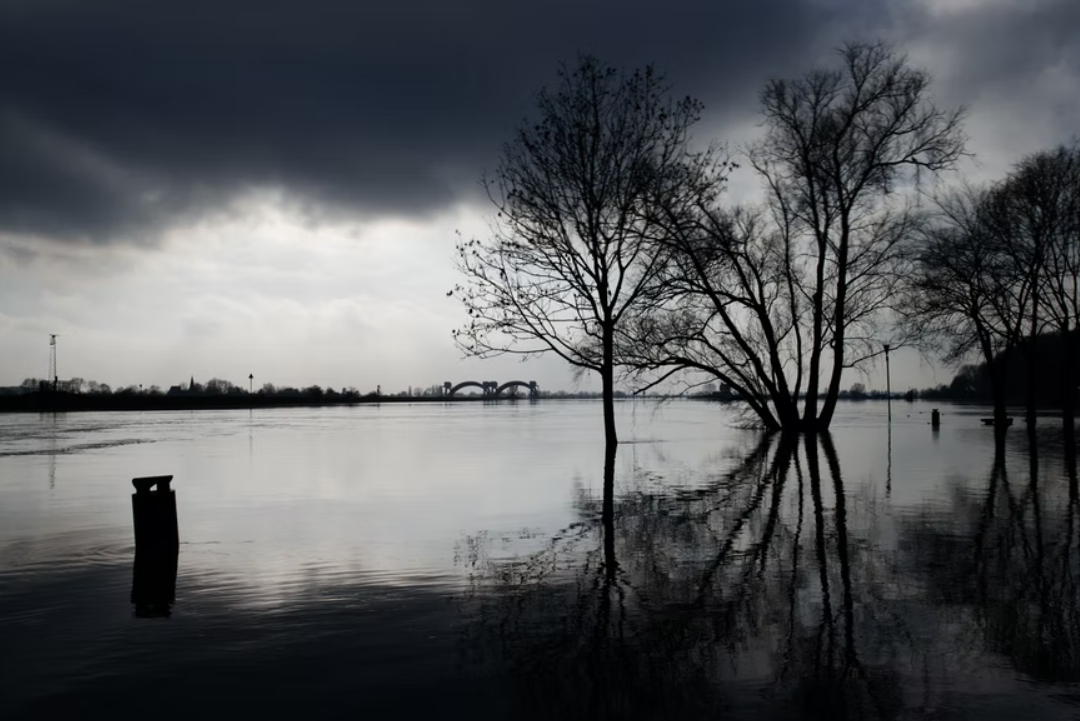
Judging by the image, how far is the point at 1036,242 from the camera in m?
44.0

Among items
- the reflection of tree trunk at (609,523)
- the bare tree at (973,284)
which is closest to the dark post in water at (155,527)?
the reflection of tree trunk at (609,523)

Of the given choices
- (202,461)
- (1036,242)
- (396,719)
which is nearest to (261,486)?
(202,461)

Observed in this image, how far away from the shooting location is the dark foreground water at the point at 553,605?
18.5ft

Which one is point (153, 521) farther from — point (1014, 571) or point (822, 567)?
point (1014, 571)

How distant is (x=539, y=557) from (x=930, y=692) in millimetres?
5638

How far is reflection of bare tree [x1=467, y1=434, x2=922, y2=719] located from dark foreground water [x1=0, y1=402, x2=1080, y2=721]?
0.10ft

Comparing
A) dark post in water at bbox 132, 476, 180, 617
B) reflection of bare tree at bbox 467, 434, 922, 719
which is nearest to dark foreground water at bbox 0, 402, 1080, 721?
reflection of bare tree at bbox 467, 434, 922, 719

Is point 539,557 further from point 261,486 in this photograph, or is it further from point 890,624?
point 261,486

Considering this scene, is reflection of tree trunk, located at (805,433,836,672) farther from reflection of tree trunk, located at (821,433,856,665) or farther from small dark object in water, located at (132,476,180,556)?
small dark object in water, located at (132,476,180,556)

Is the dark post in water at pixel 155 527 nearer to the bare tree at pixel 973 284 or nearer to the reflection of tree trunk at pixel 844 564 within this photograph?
the reflection of tree trunk at pixel 844 564

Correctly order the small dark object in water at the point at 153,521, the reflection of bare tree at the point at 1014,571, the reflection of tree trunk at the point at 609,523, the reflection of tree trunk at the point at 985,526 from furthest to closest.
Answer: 1. the small dark object in water at the point at 153,521
2. the reflection of tree trunk at the point at 609,523
3. the reflection of tree trunk at the point at 985,526
4. the reflection of bare tree at the point at 1014,571

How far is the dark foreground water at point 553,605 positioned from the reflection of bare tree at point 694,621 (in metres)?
0.03

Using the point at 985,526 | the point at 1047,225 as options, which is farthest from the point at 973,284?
the point at 985,526

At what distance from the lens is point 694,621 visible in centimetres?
742
